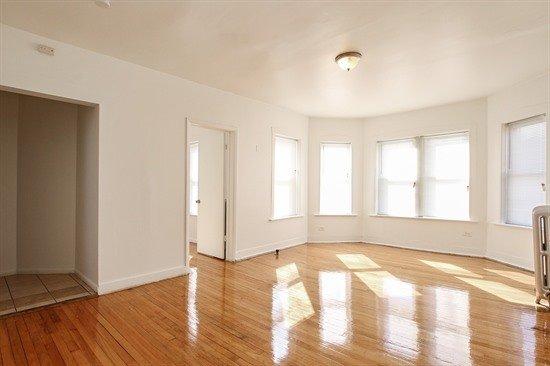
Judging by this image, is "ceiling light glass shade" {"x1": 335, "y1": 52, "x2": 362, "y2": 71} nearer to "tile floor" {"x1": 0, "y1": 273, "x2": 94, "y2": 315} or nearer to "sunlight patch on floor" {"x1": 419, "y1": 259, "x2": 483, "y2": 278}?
"sunlight patch on floor" {"x1": 419, "y1": 259, "x2": 483, "y2": 278}

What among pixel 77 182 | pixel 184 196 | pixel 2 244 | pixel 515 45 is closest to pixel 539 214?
pixel 515 45

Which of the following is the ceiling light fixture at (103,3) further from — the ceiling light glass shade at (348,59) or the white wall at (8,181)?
the white wall at (8,181)

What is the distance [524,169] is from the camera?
4.45 m

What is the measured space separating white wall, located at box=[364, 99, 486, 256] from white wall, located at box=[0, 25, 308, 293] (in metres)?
3.44

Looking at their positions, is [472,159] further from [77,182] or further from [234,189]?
[77,182]

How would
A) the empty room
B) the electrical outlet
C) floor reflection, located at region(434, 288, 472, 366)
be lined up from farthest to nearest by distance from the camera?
the electrical outlet → the empty room → floor reflection, located at region(434, 288, 472, 366)

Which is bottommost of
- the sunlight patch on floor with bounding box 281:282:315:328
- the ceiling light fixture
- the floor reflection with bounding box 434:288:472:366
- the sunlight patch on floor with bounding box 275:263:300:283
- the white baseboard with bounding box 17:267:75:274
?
the sunlight patch on floor with bounding box 275:263:300:283

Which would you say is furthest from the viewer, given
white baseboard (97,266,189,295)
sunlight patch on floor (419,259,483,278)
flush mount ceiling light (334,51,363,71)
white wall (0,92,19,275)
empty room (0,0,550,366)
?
sunlight patch on floor (419,259,483,278)

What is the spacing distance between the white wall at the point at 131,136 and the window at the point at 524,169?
458cm

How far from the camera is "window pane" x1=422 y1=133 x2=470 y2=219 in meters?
5.35

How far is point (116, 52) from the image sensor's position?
10.8ft

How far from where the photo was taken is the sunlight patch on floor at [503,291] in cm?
319

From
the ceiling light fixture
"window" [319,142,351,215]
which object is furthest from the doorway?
"window" [319,142,351,215]

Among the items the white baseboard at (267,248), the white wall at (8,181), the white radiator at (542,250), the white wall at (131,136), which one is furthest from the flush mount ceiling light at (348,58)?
the white wall at (8,181)
